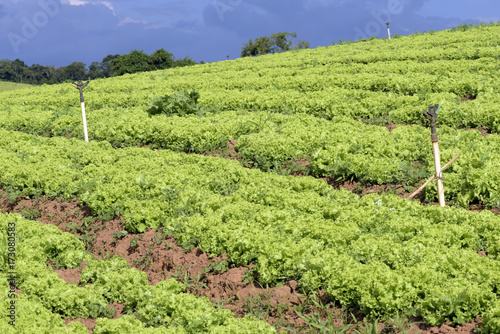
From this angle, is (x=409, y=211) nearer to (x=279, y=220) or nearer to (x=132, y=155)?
(x=279, y=220)

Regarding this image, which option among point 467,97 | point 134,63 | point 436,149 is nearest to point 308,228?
point 436,149

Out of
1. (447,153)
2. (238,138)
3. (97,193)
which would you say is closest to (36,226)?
(97,193)

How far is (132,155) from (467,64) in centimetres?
1647

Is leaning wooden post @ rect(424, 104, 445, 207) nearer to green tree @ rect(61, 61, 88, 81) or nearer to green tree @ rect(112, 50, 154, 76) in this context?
green tree @ rect(112, 50, 154, 76)

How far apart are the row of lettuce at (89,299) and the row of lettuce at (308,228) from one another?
0.40ft

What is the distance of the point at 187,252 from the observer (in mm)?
9211

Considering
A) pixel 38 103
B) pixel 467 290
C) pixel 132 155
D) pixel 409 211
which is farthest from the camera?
pixel 38 103

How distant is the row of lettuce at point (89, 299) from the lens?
6.61 m

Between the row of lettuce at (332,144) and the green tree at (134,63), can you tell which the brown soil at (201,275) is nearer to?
the row of lettuce at (332,144)

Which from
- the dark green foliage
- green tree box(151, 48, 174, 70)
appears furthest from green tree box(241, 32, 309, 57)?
the dark green foliage

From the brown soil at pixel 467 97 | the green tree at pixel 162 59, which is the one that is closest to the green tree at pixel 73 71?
the green tree at pixel 162 59

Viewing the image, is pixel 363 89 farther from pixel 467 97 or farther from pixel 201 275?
pixel 201 275

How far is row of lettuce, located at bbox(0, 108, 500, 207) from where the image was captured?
10.6m

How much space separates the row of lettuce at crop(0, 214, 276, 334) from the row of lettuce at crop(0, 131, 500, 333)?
0.12 meters
